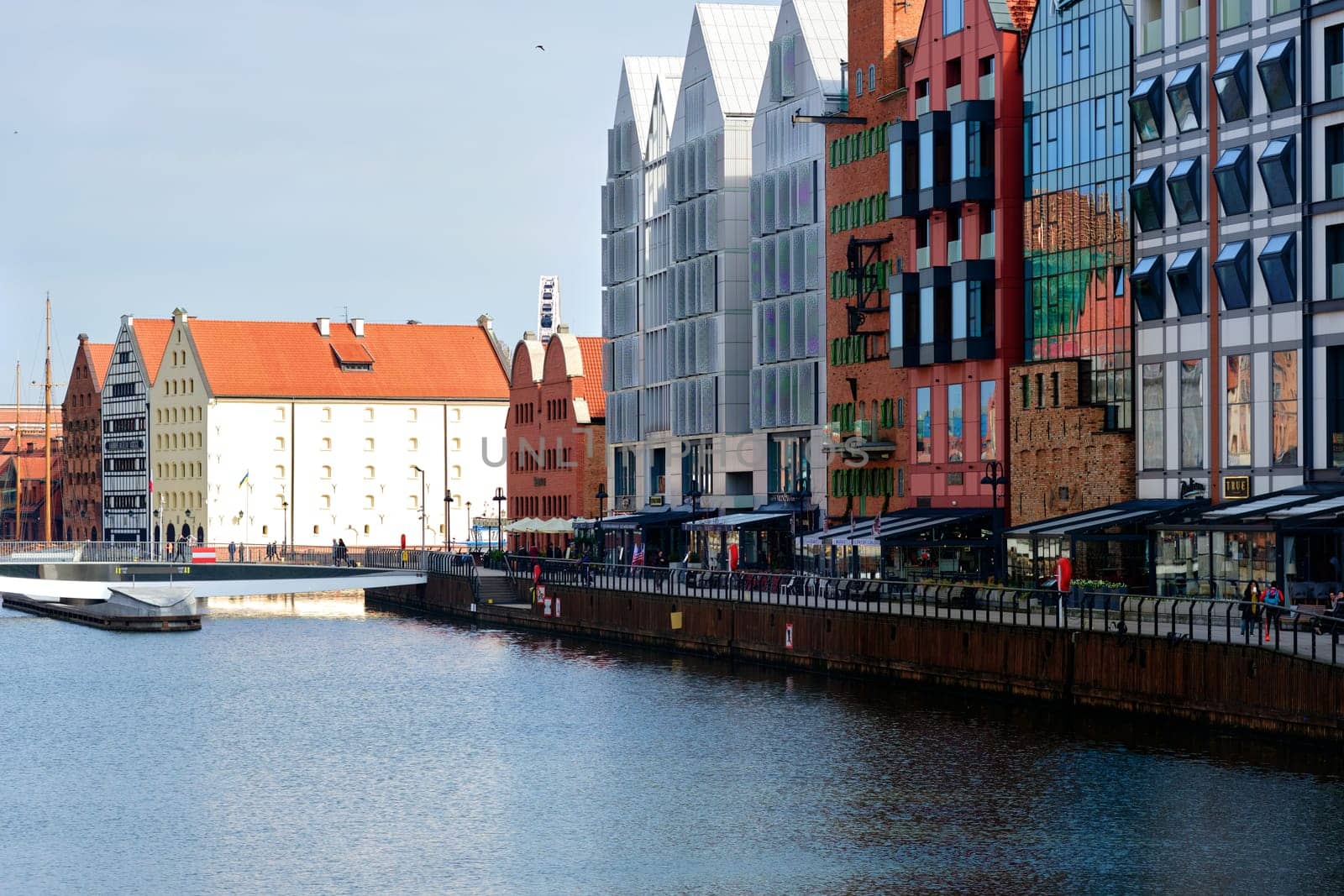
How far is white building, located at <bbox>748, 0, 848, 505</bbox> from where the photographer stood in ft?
331

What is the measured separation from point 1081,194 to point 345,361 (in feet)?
346

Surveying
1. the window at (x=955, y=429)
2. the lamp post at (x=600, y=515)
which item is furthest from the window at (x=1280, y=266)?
the lamp post at (x=600, y=515)

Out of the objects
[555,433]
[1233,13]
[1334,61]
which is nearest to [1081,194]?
[1233,13]

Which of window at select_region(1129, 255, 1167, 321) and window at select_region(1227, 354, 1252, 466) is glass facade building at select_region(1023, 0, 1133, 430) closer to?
window at select_region(1129, 255, 1167, 321)

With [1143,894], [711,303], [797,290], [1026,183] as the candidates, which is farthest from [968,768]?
[711,303]

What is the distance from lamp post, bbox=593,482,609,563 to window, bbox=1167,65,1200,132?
4808 cm

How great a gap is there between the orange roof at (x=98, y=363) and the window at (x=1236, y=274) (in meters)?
140

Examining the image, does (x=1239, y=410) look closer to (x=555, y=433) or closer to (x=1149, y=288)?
(x=1149, y=288)

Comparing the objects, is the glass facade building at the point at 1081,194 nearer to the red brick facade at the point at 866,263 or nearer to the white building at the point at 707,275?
the red brick facade at the point at 866,263

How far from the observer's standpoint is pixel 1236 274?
68.6 meters

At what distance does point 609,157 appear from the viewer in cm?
12875

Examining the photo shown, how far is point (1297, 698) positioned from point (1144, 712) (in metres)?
6.29

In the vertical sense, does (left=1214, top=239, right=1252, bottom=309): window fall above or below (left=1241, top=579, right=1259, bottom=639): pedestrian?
above

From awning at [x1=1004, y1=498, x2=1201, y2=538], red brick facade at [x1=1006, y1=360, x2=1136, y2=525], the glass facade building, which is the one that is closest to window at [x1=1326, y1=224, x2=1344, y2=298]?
awning at [x1=1004, y1=498, x2=1201, y2=538]
